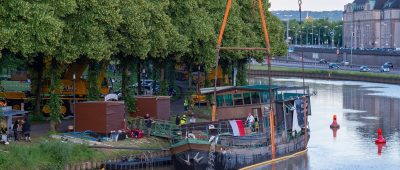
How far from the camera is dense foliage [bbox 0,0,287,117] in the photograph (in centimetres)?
6278

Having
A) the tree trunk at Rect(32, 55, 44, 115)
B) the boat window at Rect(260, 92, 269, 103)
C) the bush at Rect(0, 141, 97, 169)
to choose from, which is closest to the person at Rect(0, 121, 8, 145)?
the bush at Rect(0, 141, 97, 169)

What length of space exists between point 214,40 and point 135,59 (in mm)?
12410

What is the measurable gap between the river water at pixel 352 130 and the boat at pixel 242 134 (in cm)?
152

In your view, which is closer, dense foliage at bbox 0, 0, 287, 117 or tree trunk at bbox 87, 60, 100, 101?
dense foliage at bbox 0, 0, 287, 117

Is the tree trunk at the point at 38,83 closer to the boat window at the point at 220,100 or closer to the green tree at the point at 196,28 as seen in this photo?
the green tree at the point at 196,28

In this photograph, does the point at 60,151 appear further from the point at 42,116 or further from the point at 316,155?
the point at 316,155

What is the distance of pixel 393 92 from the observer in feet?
516

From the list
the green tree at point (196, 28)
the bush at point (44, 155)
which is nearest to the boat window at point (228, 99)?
the bush at point (44, 155)

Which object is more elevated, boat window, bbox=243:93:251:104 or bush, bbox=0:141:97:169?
boat window, bbox=243:93:251:104

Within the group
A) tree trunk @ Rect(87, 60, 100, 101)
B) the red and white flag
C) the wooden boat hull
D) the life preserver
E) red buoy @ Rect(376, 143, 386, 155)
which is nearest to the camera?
the wooden boat hull

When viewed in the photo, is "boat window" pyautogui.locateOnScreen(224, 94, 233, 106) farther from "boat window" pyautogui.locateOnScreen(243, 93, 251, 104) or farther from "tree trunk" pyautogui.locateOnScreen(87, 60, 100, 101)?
"tree trunk" pyautogui.locateOnScreen(87, 60, 100, 101)

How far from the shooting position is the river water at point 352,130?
7412 cm

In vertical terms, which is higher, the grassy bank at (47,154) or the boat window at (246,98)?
the boat window at (246,98)

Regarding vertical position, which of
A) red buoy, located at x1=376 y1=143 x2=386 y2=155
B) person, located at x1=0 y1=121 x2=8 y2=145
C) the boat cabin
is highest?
the boat cabin
